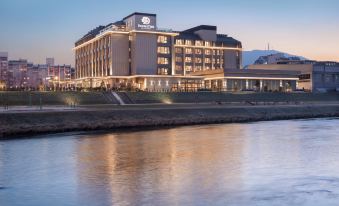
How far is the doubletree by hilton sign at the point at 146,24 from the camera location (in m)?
160

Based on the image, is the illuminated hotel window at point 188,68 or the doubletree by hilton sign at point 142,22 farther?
the illuminated hotel window at point 188,68

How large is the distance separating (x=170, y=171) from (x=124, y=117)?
1652 inches

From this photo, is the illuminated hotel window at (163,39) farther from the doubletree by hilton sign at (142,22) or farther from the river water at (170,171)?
the river water at (170,171)

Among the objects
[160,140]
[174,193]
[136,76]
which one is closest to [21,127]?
[160,140]

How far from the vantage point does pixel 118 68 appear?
16475 cm

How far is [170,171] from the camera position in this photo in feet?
111

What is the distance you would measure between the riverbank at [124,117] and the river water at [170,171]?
8.28 meters

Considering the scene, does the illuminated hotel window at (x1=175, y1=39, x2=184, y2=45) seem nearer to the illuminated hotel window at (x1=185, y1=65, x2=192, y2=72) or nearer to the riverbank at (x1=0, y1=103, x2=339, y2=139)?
the illuminated hotel window at (x1=185, y1=65, x2=192, y2=72)

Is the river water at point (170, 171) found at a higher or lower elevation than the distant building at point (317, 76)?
lower

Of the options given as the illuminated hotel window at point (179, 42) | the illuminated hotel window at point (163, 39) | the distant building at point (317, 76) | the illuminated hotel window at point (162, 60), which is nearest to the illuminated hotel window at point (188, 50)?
the illuminated hotel window at point (179, 42)

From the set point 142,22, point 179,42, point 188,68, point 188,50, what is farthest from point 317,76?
point 142,22

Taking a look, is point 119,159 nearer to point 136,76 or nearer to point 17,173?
point 17,173

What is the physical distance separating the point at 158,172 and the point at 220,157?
9170 mm

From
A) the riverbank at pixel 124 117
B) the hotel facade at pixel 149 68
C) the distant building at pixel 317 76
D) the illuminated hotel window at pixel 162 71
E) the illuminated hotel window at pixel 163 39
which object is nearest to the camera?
the riverbank at pixel 124 117
